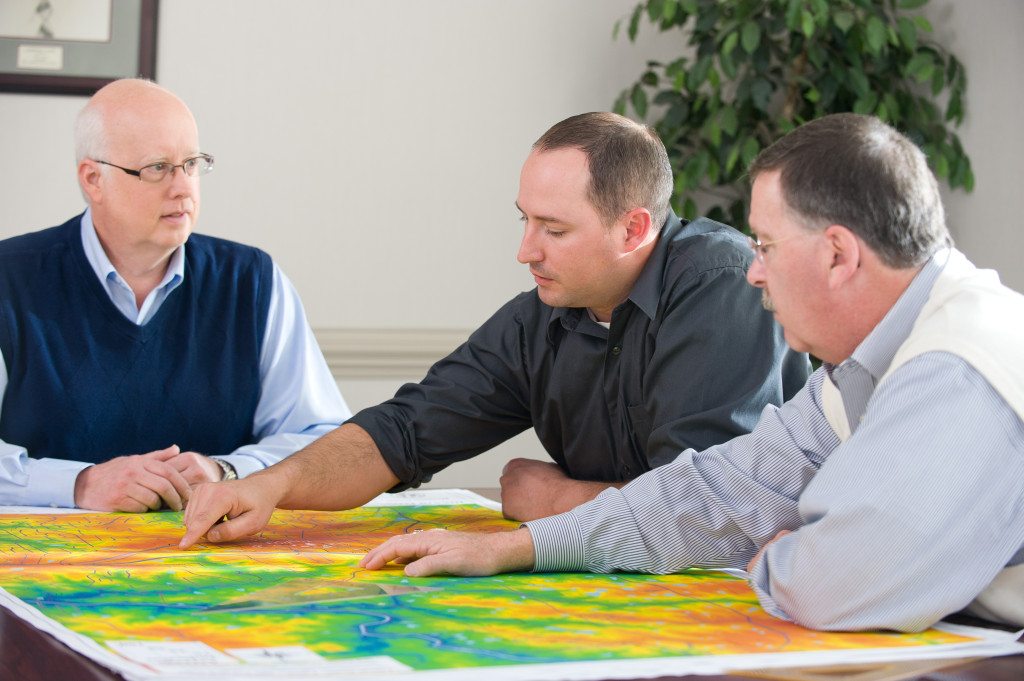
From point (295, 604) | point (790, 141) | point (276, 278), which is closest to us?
point (295, 604)

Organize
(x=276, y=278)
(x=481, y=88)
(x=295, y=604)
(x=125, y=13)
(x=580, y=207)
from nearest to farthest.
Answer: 1. (x=295, y=604)
2. (x=580, y=207)
3. (x=276, y=278)
4. (x=125, y=13)
5. (x=481, y=88)

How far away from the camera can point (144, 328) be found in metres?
2.42

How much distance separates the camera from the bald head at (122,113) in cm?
245

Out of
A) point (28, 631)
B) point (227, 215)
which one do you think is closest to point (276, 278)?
point (227, 215)

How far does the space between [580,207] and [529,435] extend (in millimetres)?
2026

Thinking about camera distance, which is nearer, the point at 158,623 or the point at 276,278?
the point at 158,623

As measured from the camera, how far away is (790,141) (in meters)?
1.39

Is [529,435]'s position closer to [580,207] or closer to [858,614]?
[580,207]

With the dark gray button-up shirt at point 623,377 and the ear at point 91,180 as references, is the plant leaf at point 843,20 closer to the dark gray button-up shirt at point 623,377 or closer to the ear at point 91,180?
the dark gray button-up shirt at point 623,377

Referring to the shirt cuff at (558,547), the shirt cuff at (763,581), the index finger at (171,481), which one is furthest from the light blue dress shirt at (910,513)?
the index finger at (171,481)

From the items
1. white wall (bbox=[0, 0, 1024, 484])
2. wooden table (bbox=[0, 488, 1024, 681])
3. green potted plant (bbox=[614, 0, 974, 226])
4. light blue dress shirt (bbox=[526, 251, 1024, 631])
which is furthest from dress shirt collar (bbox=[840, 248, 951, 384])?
white wall (bbox=[0, 0, 1024, 484])

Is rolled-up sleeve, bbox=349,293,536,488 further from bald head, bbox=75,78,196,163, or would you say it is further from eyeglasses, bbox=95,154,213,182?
bald head, bbox=75,78,196,163

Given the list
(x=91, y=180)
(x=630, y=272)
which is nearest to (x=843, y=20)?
(x=630, y=272)

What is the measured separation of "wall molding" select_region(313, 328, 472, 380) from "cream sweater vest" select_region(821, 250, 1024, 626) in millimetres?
2675
